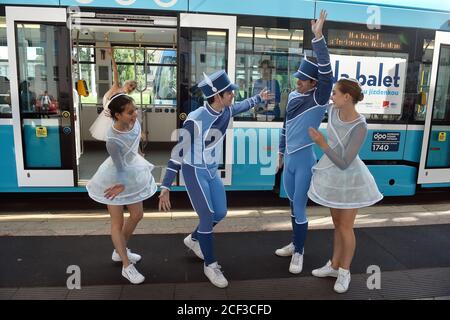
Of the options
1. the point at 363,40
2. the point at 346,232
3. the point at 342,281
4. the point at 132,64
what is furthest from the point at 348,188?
the point at 132,64

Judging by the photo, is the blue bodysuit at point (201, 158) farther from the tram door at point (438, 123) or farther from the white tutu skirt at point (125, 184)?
the tram door at point (438, 123)

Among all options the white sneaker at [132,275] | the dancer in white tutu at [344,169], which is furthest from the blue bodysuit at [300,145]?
the white sneaker at [132,275]

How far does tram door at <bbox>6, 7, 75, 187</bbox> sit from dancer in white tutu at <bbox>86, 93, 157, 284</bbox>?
78.0 inches

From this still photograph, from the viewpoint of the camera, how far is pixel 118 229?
328 centimetres

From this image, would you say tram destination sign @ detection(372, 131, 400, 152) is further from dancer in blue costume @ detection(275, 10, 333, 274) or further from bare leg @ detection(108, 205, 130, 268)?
bare leg @ detection(108, 205, 130, 268)

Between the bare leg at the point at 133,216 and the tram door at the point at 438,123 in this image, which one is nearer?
the bare leg at the point at 133,216

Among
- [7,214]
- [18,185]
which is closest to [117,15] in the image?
[18,185]

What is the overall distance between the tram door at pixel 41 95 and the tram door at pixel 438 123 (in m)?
Answer: 4.74

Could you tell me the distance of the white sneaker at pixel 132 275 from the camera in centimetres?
323

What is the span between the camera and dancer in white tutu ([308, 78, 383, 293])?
115 inches

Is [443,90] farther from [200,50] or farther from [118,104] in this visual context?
[118,104]

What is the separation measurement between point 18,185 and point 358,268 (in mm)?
4081

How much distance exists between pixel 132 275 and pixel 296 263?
144 centimetres

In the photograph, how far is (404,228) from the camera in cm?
465
